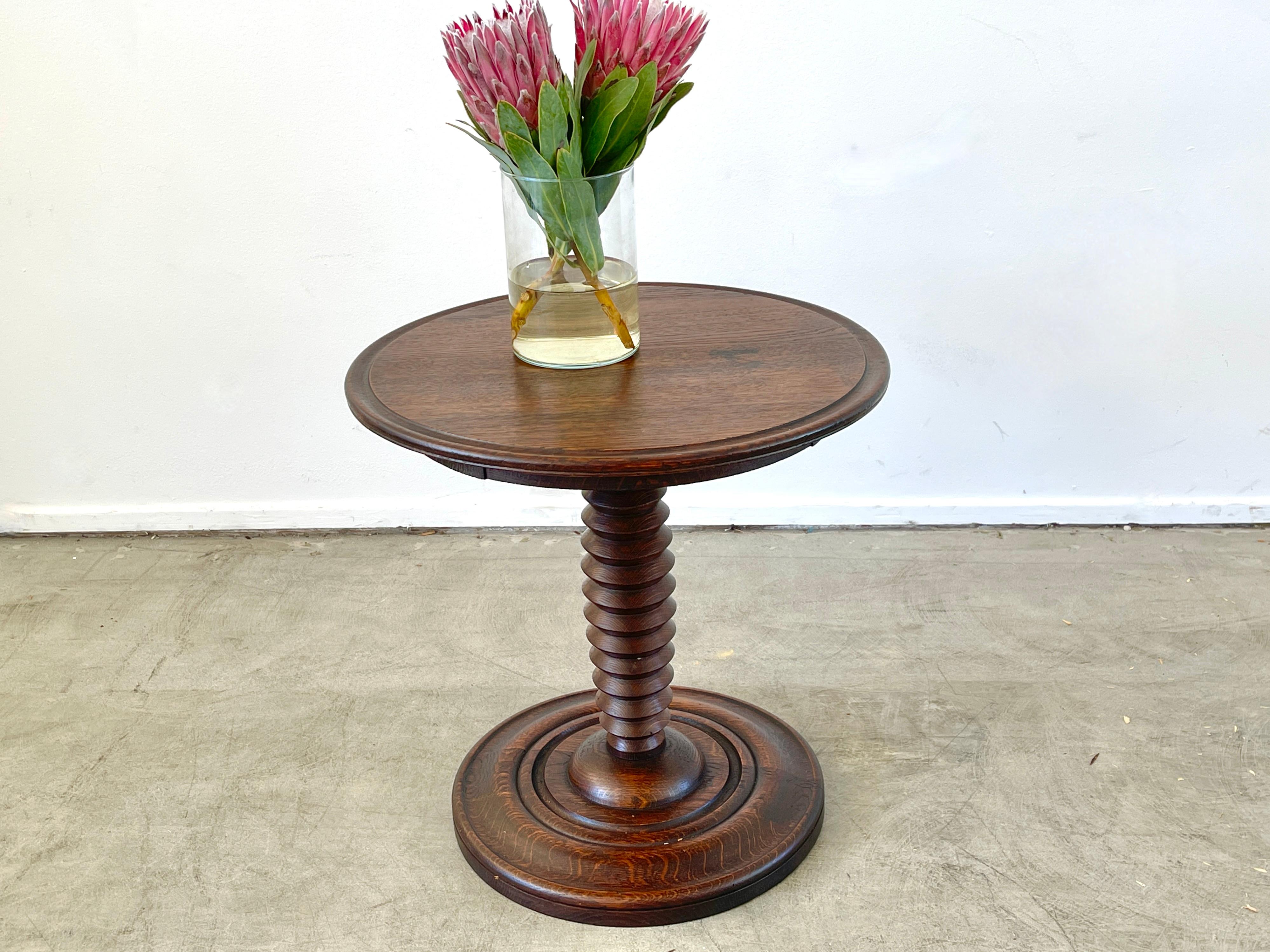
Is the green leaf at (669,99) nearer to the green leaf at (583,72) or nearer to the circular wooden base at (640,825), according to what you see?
the green leaf at (583,72)

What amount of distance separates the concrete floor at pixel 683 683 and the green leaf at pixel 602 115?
1133 millimetres

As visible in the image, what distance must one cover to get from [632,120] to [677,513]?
1605 millimetres

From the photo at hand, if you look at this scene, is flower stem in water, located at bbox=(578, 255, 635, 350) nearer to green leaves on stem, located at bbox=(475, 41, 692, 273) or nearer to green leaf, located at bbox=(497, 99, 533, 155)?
green leaves on stem, located at bbox=(475, 41, 692, 273)

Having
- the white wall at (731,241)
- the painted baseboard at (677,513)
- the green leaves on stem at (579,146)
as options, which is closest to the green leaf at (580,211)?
the green leaves on stem at (579,146)

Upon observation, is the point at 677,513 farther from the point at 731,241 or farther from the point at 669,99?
the point at 669,99

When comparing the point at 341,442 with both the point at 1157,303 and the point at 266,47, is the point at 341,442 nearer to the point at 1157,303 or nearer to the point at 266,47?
the point at 266,47

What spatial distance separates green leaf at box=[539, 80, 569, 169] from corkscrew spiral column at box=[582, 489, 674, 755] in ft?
1.70

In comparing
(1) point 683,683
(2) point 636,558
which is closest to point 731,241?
(1) point 683,683

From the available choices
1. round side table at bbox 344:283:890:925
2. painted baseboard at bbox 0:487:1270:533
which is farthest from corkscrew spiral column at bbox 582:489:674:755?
painted baseboard at bbox 0:487:1270:533

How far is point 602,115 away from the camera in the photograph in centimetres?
144

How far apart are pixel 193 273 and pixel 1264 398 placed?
268 centimetres

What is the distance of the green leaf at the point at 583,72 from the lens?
141 centimetres

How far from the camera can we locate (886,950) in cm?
163

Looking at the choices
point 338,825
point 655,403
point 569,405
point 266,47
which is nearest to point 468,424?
point 569,405
